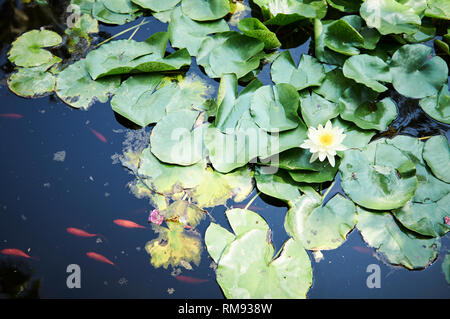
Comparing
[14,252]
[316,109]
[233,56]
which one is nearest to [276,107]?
[316,109]

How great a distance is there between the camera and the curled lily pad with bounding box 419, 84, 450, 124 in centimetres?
178

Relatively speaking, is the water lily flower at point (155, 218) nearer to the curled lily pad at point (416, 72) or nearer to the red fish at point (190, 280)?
the red fish at point (190, 280)

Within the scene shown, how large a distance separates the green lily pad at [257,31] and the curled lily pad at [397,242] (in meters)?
1.09

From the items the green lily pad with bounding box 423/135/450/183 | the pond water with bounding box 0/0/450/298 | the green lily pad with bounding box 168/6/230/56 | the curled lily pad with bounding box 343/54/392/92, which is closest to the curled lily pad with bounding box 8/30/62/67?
the pond water with bounding box 0/0/450/298

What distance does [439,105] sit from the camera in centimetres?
180

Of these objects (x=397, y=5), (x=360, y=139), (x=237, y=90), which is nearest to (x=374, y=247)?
(x=360, y=139)

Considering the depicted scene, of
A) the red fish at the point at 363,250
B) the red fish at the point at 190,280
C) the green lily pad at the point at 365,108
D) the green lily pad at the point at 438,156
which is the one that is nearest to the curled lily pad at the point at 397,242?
the red fish at the point at 363,250

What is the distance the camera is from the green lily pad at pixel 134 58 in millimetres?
1881

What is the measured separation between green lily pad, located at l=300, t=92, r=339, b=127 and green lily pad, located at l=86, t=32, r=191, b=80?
0.70 m

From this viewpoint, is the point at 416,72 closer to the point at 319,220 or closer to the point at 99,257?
the point at 319,220

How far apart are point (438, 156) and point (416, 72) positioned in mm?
498

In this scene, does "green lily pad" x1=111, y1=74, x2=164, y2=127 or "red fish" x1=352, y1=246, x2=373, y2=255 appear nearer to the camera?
"red fish" x1=352, y1=246, x2=373, y2=255

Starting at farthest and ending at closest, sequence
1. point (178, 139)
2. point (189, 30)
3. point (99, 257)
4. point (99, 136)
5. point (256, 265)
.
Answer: point (189, 30)
point (99, 136)
point (178, 139)
point (99, 257)
point (256, 265)

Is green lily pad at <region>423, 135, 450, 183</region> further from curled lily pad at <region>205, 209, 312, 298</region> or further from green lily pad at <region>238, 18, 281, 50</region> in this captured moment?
green lily pad at <region>238, 18, 281, 50</region>
